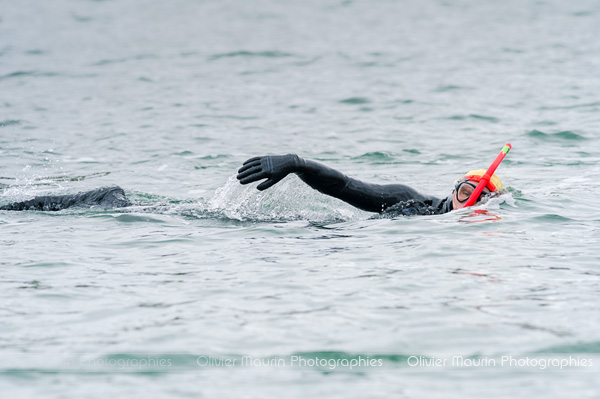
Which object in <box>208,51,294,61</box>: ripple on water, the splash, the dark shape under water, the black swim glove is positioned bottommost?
the splash

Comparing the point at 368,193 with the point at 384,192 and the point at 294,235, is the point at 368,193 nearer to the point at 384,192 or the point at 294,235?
the point at 384,192

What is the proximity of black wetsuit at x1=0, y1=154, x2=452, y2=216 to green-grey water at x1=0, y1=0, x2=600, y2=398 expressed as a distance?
29 cm

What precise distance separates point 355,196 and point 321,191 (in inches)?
14.3

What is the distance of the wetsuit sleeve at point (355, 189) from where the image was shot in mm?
7531

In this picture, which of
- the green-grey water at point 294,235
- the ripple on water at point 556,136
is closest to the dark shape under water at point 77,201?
the green-grey water at point 294,235

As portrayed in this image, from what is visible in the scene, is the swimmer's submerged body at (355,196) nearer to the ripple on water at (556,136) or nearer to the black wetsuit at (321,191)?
the black wetsuit at (321,191)

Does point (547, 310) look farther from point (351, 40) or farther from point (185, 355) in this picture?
point (351, 40)

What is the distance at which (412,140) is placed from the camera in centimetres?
1284

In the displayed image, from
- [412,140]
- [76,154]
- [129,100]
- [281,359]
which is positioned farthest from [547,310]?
[129,100]

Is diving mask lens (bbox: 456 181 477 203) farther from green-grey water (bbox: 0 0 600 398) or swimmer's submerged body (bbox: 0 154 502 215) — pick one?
green-grey water (bbox: 0 0 600 398)

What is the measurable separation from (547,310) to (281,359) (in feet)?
6.05

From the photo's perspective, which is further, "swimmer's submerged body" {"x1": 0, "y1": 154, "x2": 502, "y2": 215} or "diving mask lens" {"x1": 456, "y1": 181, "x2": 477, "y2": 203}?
"diving mask lens" {"x1": 456, "y1": 181, "x2": 477, "y2": 203}

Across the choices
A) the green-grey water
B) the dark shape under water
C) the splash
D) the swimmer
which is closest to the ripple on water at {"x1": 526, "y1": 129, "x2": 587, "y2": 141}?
the green-grey water

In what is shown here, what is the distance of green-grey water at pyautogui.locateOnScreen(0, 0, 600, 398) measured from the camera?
13.5 feet
